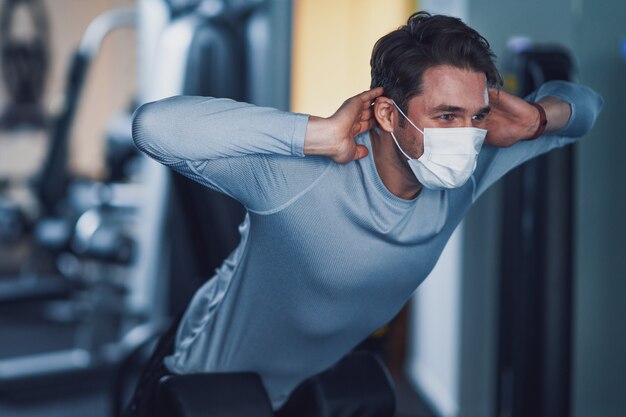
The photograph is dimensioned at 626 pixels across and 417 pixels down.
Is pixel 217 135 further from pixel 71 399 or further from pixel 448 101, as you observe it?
pixel 71 399

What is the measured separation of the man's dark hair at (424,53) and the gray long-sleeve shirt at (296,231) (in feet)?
0.43

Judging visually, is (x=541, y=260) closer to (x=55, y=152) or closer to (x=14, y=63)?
(x=55, y=152)

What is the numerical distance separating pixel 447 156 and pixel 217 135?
35 centimetres

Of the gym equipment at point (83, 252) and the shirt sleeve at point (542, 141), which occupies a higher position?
the shirt sleeve at point (542, 141)

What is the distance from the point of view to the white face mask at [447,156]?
44.4 inches

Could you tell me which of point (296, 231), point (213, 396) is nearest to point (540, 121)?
point (296, 231)

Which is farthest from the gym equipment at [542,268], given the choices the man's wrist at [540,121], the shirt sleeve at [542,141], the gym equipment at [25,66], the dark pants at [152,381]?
the gym equipment at [25,66]

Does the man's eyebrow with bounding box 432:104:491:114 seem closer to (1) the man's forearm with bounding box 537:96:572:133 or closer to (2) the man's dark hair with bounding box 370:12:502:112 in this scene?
(2) the man's dark hair with bounding box 370:12:502:112

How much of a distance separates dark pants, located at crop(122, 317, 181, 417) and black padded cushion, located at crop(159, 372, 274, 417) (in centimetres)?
8

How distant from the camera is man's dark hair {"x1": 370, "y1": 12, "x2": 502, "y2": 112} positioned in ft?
3.59

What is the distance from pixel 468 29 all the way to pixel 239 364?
76cm

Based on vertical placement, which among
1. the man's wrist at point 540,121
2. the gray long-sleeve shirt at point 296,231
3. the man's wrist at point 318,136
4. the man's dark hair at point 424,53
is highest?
the man's dark hair at point 424,53

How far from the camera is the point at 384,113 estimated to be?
116 centimetres

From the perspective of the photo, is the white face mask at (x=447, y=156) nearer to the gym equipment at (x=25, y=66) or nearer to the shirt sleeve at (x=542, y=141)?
the shirt sleeve at (x=542, y=141)
